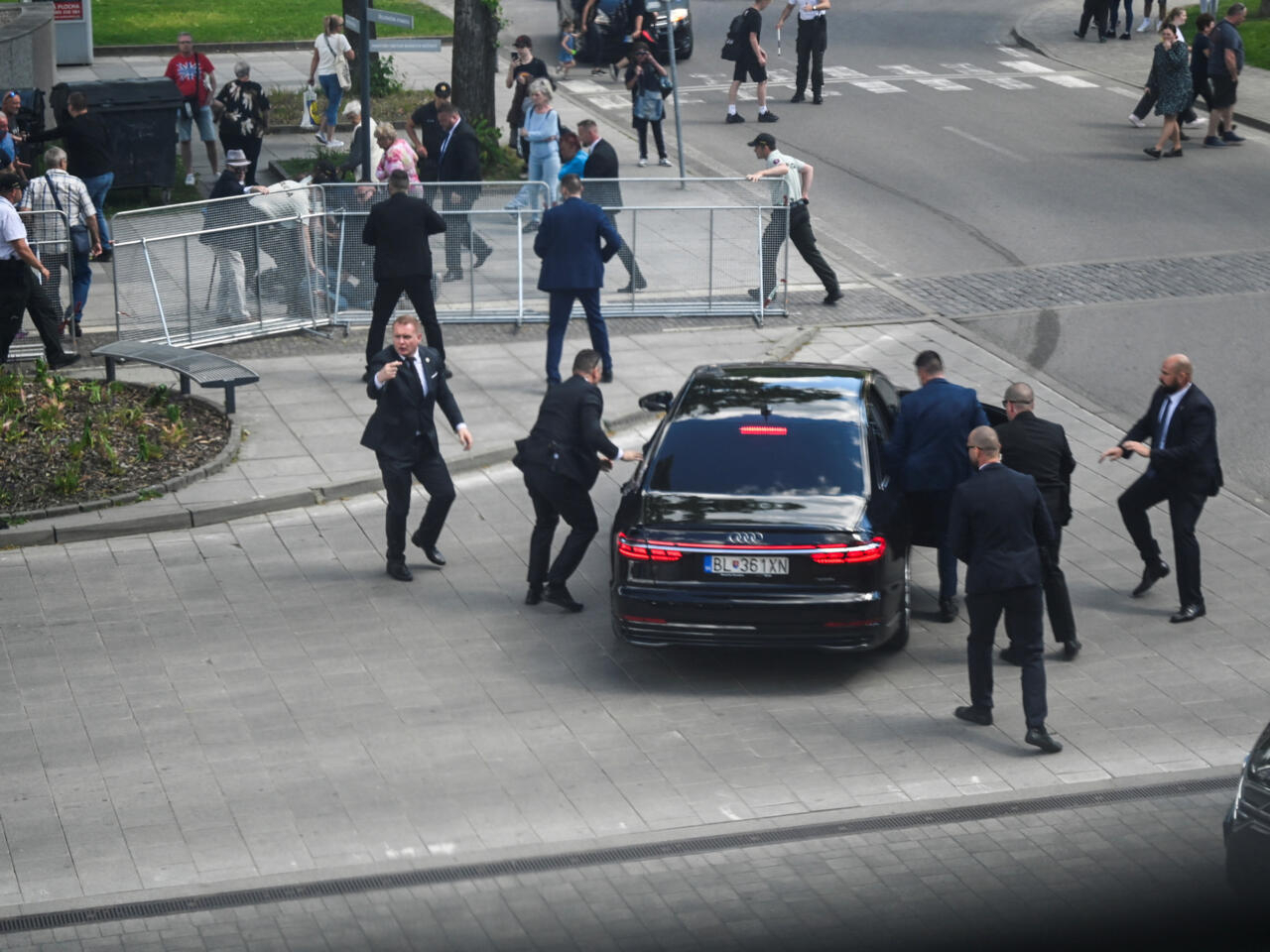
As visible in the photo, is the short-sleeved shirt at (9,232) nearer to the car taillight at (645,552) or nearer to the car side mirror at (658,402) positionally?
the car side mirror at (658,402)

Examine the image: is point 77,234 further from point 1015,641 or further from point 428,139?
point 1015,641

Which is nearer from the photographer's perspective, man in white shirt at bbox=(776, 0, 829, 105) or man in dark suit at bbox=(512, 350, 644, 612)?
man in dark suit at bbox=(512, 350, 644, 612)

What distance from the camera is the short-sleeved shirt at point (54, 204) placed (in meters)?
15.2

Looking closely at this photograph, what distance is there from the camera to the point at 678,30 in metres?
29.7

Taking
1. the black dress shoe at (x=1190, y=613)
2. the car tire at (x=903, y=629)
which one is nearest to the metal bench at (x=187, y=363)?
the car tire at (x=903, y=629)

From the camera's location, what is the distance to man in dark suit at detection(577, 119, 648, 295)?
53.5 ft

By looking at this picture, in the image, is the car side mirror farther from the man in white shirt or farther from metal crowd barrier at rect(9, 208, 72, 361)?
the man in white shirt

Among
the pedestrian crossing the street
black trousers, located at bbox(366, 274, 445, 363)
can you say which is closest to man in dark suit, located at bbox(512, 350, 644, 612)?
black trousers, located at bbox(366, 274, 445, 363)

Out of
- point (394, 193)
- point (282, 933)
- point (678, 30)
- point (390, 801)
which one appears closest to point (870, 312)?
point (394, 193)

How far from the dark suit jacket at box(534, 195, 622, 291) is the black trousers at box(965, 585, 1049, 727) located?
20.9 feet

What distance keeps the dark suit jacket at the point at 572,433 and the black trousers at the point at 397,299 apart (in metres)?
4.03

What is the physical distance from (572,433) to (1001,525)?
287 cm

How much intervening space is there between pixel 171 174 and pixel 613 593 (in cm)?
1371

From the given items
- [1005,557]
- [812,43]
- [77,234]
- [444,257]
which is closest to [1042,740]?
[1005,557]
